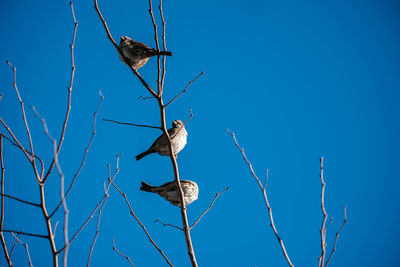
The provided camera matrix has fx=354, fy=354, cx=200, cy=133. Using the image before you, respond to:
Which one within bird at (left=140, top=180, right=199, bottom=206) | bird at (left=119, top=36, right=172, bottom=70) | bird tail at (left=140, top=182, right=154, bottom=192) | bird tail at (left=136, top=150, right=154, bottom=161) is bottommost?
bird at (left=140, top=180, right=199, bottom=206)

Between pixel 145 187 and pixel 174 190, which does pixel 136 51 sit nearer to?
pixel 145 187

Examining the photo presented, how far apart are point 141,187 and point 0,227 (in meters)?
2.59

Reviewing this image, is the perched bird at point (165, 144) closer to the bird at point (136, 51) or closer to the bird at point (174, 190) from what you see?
the bird at point (174, 190)

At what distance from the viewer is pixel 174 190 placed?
506cm

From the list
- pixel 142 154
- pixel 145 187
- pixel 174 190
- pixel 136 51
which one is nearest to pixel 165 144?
pixel 142 154

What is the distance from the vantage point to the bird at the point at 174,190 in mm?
5051

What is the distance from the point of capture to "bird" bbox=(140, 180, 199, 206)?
5051 millimetres

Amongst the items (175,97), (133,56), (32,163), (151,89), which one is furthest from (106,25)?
(133,56)

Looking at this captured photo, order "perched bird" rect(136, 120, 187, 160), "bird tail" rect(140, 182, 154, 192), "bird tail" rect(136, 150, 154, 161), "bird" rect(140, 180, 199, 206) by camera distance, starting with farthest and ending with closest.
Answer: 1. "bird tail" rect(136, 150, 154, 161)
2. "perched bird" rect(136, 120, 187, 160)
3. "bird tail" rect(140, 182, 154, 192)
4. "bird" rect(140, 180, 199, 206)

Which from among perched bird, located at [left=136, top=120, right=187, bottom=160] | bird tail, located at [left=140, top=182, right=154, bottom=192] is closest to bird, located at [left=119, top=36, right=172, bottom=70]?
perched bird, located at [left=136, top=120, right=187, bottom=160]

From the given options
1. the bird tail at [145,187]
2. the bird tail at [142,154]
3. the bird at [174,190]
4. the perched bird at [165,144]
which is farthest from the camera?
the bird tail at [142,154]

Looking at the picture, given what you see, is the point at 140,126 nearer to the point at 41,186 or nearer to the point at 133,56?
the point at 41,186

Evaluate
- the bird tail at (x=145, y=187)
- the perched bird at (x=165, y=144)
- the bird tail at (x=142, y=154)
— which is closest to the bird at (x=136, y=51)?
the perched bird at (x=165, y=144)

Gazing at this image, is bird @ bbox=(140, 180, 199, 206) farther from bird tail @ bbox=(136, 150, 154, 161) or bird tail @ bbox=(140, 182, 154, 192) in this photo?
bird tail @ bbox=(136, 150, 154, 161)
